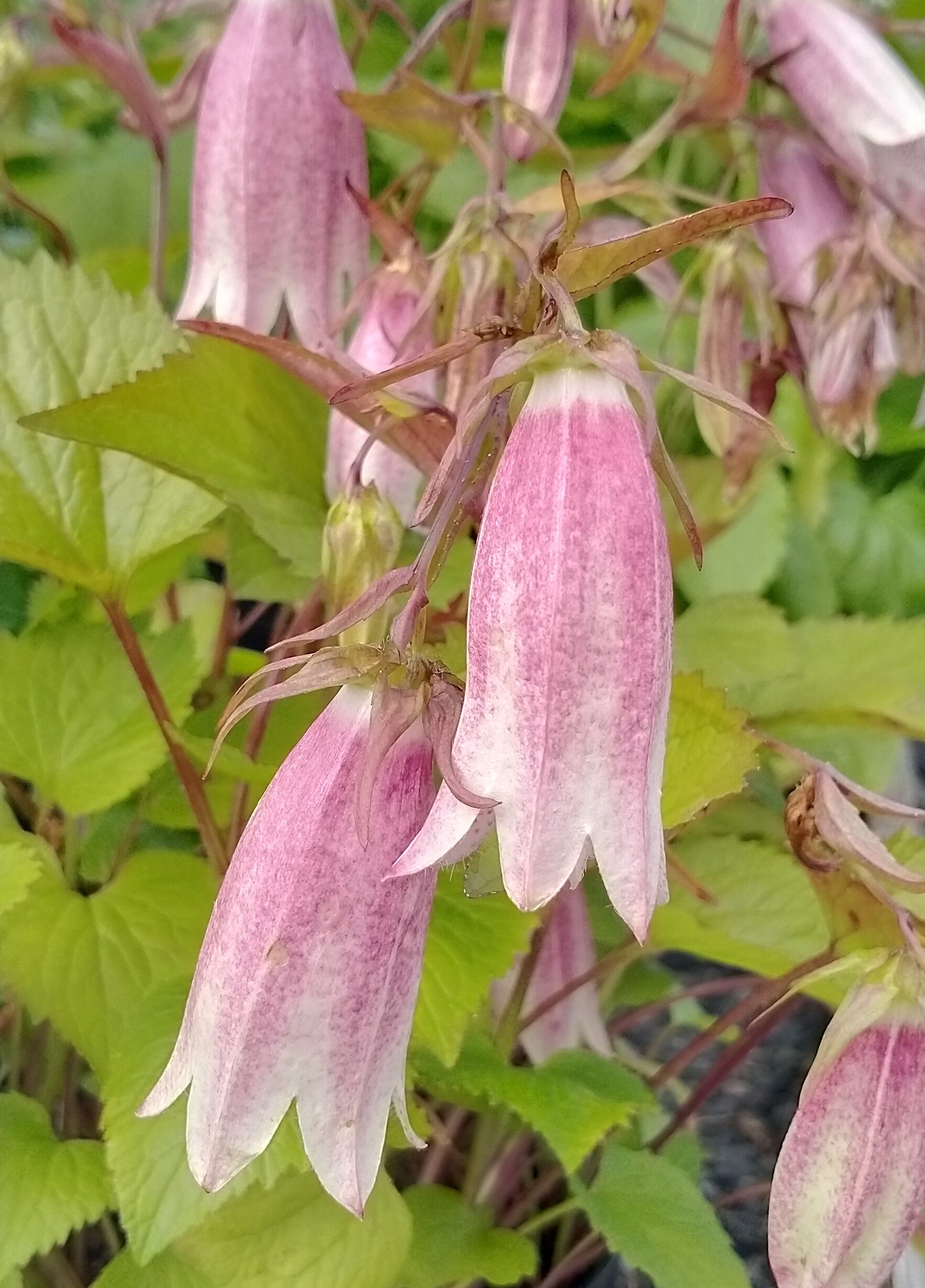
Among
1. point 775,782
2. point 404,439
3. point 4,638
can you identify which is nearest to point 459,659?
point 404,439

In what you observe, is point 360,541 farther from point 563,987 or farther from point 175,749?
point 563,987

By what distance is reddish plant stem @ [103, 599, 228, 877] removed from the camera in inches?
15.7

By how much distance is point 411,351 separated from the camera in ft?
1.33

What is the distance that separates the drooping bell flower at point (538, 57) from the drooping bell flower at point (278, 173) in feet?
0.24

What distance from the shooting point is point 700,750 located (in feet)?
1.28

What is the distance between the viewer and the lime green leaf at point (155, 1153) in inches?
12.8

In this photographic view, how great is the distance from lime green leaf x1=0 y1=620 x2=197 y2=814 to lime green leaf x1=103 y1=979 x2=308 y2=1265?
0.12 m

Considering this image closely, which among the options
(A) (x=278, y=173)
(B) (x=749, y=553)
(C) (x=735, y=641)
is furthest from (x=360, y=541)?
(B) (x=749, y=553)

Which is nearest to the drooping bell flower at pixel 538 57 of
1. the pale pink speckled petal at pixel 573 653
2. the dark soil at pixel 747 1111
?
the pale pink speckled petal at pixel 573 653

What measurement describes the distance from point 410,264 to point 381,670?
0.23 m

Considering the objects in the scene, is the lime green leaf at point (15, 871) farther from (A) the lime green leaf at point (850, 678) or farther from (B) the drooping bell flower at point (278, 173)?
(A) the lime green leaf at point (850, 678)

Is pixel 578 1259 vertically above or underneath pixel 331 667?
underneath

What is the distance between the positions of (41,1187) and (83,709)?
193mm

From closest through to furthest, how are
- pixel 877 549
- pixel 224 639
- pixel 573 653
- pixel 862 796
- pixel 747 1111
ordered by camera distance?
pixel 573 653, pixel 862 796, pixel 224 639, pixel 747 1111, pixel 877 549
